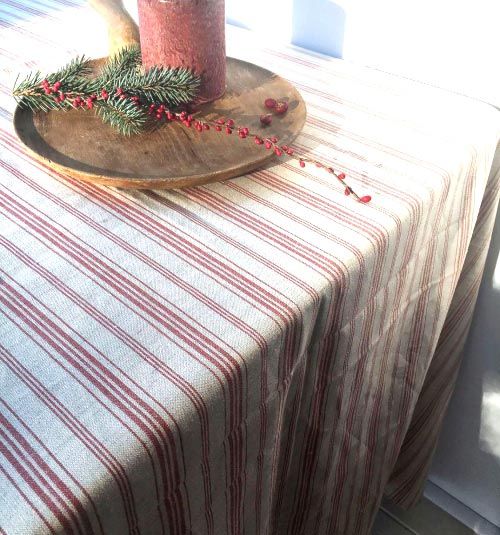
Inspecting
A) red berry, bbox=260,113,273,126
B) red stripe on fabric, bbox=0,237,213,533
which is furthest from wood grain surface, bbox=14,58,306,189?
red stripe on fabric, bbox=0,237,213,533

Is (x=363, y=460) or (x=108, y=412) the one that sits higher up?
(x=108, y=412)

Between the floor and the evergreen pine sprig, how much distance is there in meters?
0.91

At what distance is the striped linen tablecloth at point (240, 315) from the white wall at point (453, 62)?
6 centimetres

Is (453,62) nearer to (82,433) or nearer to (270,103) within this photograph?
(270,103)

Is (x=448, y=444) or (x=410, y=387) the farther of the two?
(x=448, y=444)

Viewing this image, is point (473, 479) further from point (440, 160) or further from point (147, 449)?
point (147, 449)

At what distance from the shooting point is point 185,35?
0.59 metres

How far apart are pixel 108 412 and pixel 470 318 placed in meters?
0.69

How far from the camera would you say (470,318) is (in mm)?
892

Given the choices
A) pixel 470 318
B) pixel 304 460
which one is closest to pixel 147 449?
pixel 304 460

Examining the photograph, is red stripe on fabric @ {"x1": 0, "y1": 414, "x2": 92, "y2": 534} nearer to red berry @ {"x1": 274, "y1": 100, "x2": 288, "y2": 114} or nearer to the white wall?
red berry @ {"x1": 274, "y1": 100, "x2": 288, "y2": 114}

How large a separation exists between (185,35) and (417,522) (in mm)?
997

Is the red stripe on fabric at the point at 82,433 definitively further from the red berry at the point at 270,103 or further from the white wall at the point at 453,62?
the white wall at the point at 453,62

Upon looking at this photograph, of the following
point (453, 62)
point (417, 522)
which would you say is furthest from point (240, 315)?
point (417, 522)
